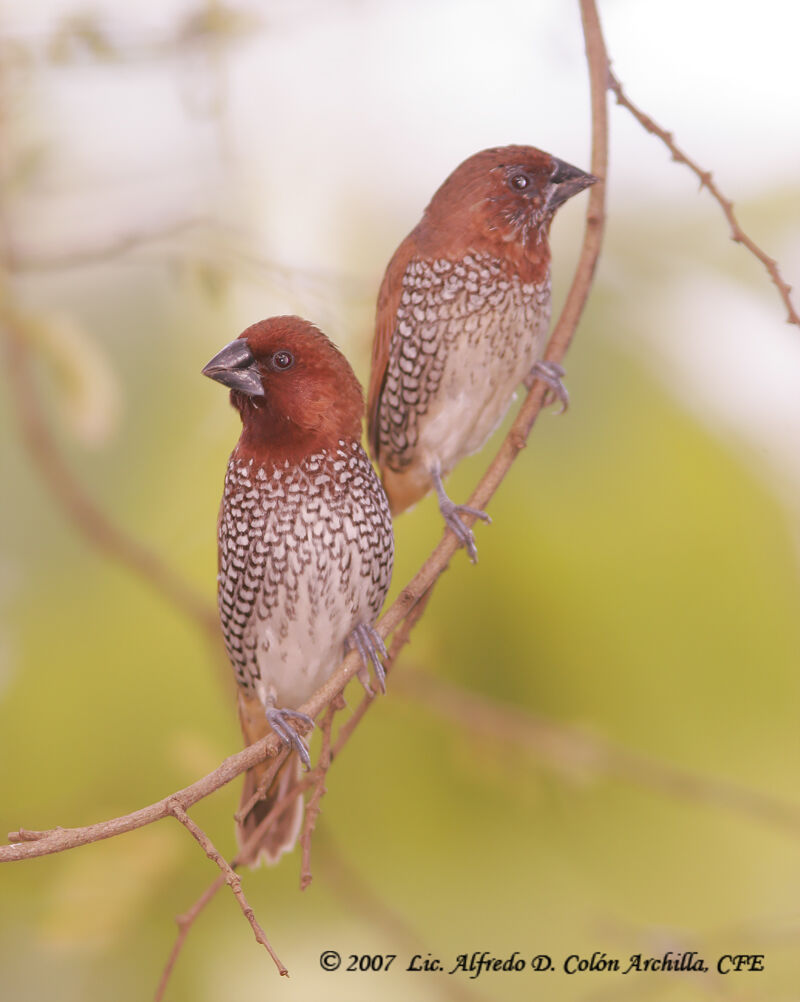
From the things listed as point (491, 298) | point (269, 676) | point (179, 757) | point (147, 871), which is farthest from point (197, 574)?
point (491, 298)

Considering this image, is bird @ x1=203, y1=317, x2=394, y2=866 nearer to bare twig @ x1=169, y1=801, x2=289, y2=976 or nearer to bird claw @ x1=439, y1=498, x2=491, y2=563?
bird claw @ x1=439, y1=498, x2=491, y2=563

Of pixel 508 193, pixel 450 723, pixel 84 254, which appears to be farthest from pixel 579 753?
pixel 84 254

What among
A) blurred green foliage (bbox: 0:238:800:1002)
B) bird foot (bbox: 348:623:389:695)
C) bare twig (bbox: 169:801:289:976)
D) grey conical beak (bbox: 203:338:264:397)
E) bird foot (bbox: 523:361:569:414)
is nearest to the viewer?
bare twig (bbox: 169:801:289:976)

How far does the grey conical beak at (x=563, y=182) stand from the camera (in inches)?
35.8

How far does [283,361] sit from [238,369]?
2.2 inches

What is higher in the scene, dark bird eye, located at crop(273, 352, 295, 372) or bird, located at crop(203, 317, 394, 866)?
dark bird eye, located at crop(273, 352, 295, 372)

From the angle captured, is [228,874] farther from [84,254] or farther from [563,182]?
[84,254]

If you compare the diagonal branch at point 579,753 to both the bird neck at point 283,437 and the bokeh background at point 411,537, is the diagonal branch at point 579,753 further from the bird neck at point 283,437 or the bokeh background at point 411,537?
the bird neck at point 283,437

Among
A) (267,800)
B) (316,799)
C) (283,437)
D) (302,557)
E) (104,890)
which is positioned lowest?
(104,890)

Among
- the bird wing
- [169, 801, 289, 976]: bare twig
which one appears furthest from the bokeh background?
[169, 801, 289, 976]: bare twig

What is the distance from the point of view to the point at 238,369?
2.67 feet

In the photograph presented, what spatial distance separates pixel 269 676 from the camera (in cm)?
98

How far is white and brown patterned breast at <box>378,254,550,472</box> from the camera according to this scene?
38.8 inches

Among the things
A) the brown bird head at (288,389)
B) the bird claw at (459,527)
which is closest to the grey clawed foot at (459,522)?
the bird claw at (459,527)
